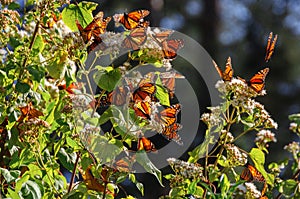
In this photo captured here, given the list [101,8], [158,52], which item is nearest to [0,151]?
[158,52]

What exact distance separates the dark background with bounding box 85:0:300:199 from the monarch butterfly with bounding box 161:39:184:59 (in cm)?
372

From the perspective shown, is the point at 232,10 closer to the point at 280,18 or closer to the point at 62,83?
the point at 280,18

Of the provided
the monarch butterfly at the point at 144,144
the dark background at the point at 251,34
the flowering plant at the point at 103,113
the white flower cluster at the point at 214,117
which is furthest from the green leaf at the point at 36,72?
the dark background at the point at 251,34

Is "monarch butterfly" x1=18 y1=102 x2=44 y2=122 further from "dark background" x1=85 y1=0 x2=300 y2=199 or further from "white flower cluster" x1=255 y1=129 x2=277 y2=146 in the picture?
"dark background" x1=85 y1=0 x2=300 y2=199

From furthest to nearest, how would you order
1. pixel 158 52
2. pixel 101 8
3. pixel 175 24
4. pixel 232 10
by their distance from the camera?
pixel 232 10, pixel 175 24, pixel 101 8, pixel 158 52

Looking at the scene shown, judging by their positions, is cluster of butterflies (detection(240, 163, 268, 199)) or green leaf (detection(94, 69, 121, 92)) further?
cluster of butterflies (detection(240, 163, 268, 199))

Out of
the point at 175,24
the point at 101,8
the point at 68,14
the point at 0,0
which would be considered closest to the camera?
the point at 68,14

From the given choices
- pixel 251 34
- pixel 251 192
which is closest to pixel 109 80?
pixel 251 192

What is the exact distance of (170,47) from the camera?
3.17ft

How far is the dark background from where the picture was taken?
5.28 metres

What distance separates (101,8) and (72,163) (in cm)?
450

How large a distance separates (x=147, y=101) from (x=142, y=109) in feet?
0.07

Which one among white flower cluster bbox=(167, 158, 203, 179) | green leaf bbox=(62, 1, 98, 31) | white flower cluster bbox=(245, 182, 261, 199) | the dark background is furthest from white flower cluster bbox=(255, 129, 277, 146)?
the dark background

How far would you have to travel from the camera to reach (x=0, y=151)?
1.15m
